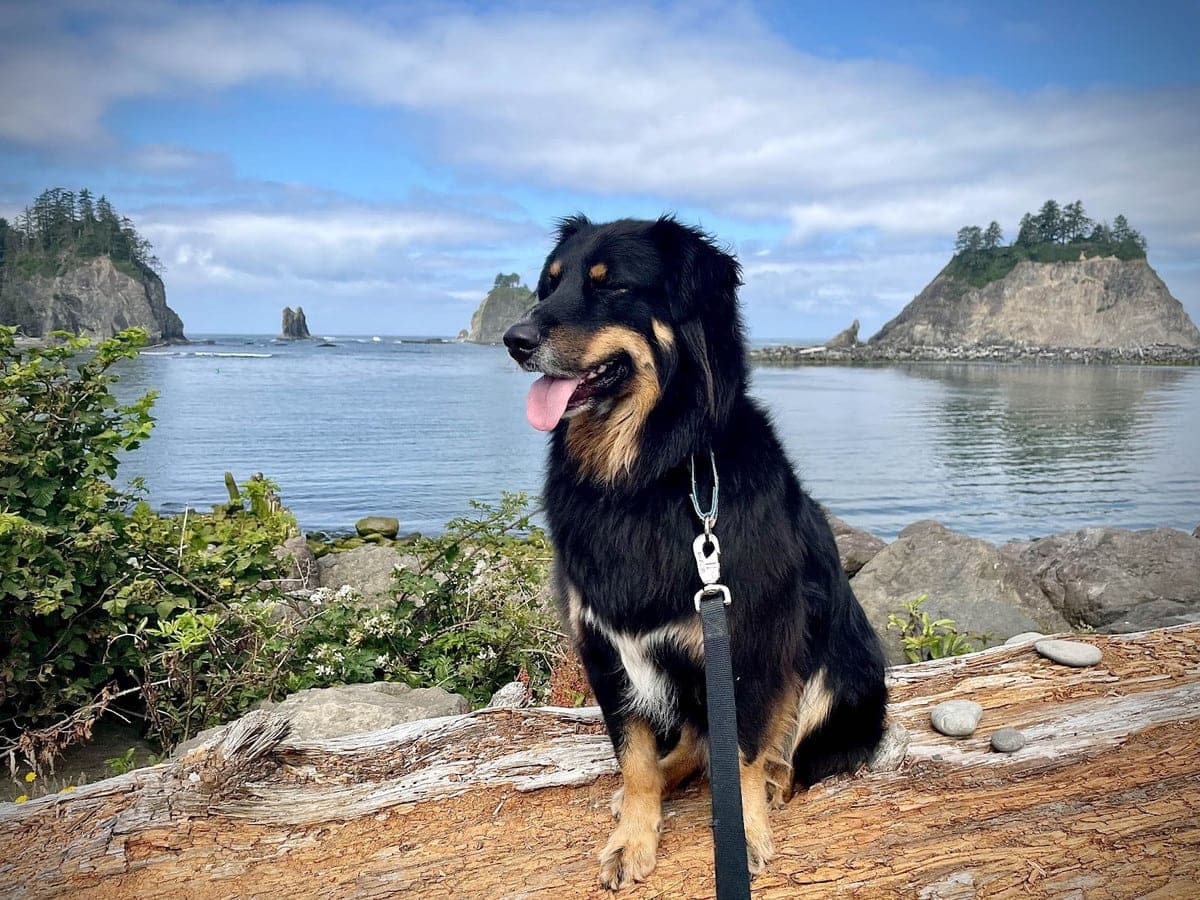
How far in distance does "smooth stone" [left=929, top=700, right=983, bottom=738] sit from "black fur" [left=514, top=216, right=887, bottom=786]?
3.01 feet

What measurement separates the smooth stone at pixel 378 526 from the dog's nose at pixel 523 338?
29.7 feet

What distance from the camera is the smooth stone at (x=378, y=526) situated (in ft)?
36.6

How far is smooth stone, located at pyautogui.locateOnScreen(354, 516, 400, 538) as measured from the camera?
11.2m

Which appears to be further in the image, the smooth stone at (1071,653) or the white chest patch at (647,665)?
the smooth stone at (1071,653)

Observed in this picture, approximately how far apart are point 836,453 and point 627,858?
50.2 ft

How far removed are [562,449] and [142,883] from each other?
2072 mm

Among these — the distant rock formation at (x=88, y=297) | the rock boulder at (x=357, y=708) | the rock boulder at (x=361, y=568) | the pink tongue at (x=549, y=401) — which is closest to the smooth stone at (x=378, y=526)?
the rock boulder at (x=361, y=568)

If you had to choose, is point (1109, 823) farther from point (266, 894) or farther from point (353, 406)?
point (353, 406)

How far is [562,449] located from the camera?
282 cm

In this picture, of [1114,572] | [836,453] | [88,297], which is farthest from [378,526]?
[88,297]

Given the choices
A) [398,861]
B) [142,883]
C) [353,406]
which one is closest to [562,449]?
[398,861]

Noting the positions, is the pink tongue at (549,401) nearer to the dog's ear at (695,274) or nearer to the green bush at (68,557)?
the dog's ear at (695,274)

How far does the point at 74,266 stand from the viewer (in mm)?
32594

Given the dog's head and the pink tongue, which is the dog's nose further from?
the pink tongue
